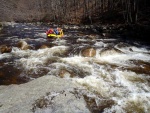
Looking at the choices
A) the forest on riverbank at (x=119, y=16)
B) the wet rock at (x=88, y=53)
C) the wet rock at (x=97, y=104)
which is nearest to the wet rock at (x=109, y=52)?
the wet rock at (x=88, y=53)

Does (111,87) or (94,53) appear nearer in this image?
(111,87)

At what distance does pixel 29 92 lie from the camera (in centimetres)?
894

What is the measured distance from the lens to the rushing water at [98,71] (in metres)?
8.86

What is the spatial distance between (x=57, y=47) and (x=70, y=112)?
1206cm

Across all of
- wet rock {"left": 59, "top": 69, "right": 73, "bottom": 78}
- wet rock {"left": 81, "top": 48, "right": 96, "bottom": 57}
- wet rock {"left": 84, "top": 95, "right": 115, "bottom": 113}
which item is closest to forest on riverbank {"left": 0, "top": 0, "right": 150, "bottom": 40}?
wet rock {"left": 81, "top": 48, "right": 96, "bottom": 57}

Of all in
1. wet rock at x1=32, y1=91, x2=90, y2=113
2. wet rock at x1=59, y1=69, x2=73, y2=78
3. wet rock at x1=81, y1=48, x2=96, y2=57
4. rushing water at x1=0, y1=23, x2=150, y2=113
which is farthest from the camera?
wet rock at x1=81, y1=48, x2=96, y2=57

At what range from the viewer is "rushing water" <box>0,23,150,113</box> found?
A: 29.1 ft

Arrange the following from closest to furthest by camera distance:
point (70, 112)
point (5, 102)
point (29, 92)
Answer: point (70, 112)
point (5, 102)
point (29, 92)

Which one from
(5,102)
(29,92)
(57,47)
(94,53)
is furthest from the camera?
(57,47)

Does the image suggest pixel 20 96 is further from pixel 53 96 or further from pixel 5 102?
pixel 53 96

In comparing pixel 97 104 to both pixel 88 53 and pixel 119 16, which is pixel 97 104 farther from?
pixel 119 16

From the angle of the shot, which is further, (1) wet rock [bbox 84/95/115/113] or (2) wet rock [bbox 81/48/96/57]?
(2) wet rock [bbox 81/48/96/57]

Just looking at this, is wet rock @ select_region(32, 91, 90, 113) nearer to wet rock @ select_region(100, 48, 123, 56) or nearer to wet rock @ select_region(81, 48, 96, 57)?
wet rock @ select_region(81, 48, 96, 57)

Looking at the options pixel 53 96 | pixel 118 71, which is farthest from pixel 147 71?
pixel 53 96
